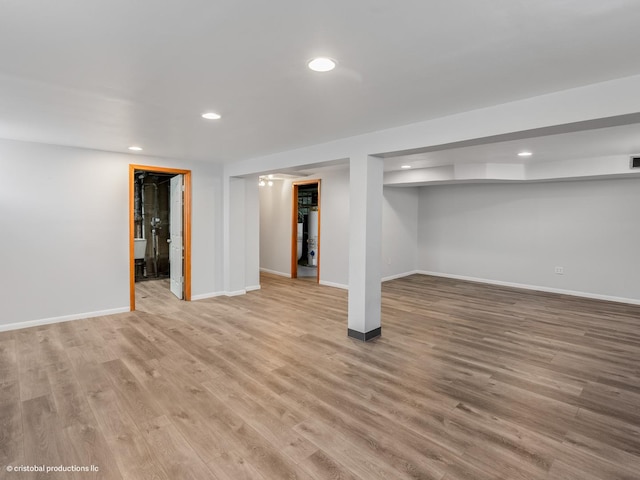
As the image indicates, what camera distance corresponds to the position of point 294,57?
76.8 inches

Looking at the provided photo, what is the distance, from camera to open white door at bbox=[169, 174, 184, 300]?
5.73 m

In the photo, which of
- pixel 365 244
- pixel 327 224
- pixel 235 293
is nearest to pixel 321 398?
pixel 365 244

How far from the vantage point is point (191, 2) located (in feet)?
4.77

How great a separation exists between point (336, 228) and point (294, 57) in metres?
5.06

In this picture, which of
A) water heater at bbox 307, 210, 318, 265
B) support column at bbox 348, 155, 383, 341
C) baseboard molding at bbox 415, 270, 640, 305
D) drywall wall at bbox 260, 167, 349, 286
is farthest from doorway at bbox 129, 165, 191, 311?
baseboard molding at bbox 415, 270, 640, 305

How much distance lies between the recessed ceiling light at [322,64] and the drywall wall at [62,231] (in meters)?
3.97

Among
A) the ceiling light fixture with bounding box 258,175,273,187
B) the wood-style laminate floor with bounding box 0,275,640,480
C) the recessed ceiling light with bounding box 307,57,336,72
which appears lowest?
the wood-style laminate floor with bounding box 0,275,640,480

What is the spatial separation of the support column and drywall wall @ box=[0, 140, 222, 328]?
3.29 metres

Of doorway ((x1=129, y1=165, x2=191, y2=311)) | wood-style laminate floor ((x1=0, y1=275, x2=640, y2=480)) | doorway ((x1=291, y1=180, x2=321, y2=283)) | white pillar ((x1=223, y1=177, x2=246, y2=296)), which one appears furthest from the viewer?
doorway ((x1=291, y1=180, x2=321, y2=283))

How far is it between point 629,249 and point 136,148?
7.82 meters

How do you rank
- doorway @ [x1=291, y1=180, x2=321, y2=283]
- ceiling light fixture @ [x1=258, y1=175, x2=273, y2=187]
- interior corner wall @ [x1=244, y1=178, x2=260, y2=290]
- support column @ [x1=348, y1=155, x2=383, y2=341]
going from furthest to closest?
ceiling light fixture @ [x1=258, y1=175, x2=273, y2=187] < doorway @ [x1=291, y1=180, x2=321, y2=283] < interior corner wall @ [x1=244, y1=178, x2=260, y2=290] < support column @ [x1=348, y1=155, x2=383, y2=341]

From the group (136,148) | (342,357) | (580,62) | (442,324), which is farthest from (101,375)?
(580,62)

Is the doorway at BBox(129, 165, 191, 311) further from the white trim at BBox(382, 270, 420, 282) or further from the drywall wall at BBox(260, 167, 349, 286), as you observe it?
the white trim at BBox(382, 270, 420, 282)

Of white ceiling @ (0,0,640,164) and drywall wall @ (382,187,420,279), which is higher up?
white ceiling @ (0,0,640,164)
